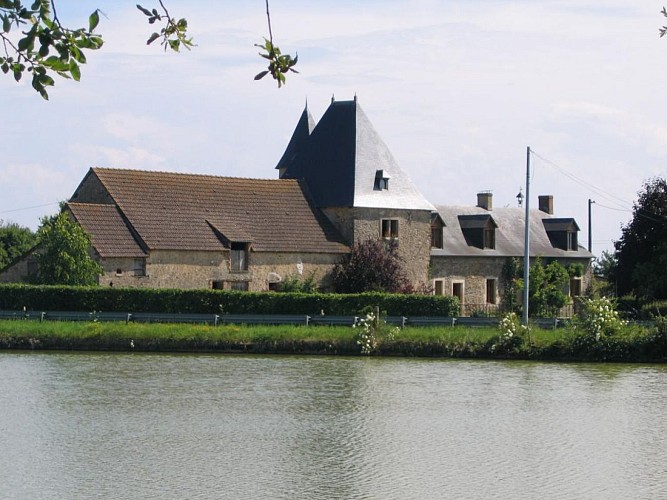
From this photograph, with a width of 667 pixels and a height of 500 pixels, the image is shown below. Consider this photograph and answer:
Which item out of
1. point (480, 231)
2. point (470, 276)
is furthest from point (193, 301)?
point (480, 231)

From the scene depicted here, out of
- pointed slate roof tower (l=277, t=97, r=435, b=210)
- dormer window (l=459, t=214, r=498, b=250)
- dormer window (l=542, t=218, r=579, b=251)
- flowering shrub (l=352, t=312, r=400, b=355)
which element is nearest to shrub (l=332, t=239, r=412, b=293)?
pointed slate roof tower (l=277, t=97, r=435, b=210)

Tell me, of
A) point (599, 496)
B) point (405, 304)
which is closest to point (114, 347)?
point (405, 304)

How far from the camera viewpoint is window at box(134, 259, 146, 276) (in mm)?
37781

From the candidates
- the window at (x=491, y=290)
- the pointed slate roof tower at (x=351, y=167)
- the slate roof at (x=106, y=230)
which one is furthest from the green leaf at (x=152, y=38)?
the window at (x=491, y=290)

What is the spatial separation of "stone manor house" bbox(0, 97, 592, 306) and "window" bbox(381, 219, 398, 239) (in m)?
0.04

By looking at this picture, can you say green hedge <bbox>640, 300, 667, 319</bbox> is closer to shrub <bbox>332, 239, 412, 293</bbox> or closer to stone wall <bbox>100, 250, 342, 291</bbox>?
shrub <bbox>332, 239, 412, 293</bbox>

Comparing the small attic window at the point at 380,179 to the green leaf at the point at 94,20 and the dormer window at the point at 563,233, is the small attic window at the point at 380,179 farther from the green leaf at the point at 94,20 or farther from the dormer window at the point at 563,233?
the green leaf at the point at 94,20

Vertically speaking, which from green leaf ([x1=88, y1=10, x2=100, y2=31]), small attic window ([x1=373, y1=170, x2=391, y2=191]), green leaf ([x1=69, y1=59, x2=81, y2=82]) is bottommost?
green leaf ([x1=69, y1=59, x2=81, y2=82])

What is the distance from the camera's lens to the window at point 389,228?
44.1 meters

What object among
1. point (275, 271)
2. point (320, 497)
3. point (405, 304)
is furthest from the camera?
point (275, 271)

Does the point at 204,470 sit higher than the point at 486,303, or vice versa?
the point at 486,303

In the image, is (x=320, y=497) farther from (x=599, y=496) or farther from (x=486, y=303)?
(x=486, y=303)

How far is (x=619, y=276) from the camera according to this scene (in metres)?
46.8

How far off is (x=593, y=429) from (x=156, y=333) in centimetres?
1525
